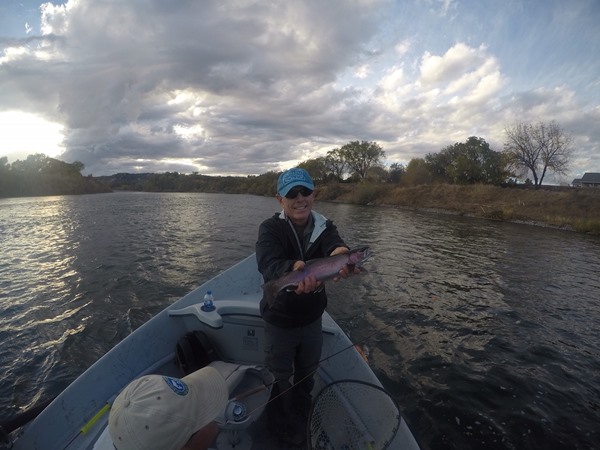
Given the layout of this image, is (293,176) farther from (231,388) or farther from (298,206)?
(231,388)

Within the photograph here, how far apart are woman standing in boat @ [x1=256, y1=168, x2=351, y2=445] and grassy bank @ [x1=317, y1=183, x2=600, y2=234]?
1411 inches

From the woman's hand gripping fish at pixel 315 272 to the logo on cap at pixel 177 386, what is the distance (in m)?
1.06

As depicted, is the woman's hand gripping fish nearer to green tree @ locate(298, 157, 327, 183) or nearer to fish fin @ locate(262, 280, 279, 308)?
fish fin @ locate(262, 280, 279, 308)

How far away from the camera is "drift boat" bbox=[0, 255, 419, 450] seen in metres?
3.62

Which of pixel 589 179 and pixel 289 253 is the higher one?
pixel 589 179

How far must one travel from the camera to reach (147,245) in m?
19.4

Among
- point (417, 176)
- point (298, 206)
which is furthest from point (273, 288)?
point (417, 176)

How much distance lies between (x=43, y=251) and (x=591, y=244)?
120ft

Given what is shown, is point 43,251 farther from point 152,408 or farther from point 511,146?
point 511,146

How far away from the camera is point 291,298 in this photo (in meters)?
3.40

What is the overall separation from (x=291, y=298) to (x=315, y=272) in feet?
1.89

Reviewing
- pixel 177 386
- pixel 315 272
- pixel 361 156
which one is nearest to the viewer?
pixel 177 386

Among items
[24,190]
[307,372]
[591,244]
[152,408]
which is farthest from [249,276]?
[24,190]

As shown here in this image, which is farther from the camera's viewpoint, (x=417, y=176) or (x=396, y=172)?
(x=396, y=172)
